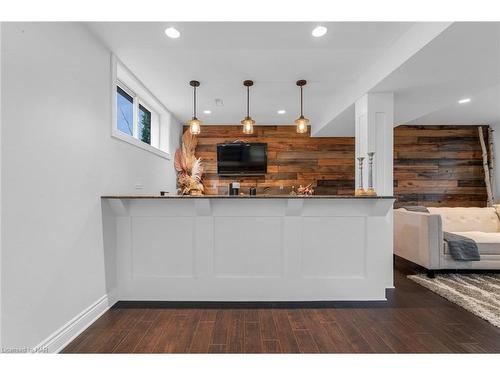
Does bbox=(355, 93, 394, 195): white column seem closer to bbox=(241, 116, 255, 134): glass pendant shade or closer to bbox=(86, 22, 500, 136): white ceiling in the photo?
bbox=(86, 22, 500, 136): white ceiling

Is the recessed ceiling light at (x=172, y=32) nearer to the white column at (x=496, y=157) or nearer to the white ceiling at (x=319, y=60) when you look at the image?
the white ceiling at (x=319, y=60)

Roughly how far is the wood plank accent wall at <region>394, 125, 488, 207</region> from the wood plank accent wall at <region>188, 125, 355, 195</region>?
105 centimetres

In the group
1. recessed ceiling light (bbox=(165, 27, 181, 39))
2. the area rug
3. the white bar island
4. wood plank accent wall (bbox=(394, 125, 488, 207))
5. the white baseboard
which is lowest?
the area rug

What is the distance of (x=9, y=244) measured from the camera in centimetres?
146

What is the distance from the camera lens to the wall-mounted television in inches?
214

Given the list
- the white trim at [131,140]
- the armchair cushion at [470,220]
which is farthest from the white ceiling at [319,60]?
the armchair cushion at [470,220]

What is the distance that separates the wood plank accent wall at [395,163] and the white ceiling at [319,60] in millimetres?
1530

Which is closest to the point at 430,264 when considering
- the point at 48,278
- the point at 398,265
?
the point at 398,265

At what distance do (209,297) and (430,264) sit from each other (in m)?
2.79

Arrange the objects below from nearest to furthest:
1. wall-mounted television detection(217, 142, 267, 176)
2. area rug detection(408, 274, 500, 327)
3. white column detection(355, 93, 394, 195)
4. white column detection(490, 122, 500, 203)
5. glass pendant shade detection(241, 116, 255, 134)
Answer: area rug detection(408, 274, 500, 327) < white column detection(355, 93, 394, 195) < glass pendant shade detection(241, 116, 255, 134) < white column detection(490, 122, 500, 203) < wall-mounted television detection(217, 142, 267, 176)

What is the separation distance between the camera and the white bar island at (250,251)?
8.35 feet

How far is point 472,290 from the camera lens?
280cm

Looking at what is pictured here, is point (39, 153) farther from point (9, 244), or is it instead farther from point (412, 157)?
point (412, 157)

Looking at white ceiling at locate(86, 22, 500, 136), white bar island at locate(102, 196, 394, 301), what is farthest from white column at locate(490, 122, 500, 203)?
white bar island at locate(102, 196, 394, 301)
